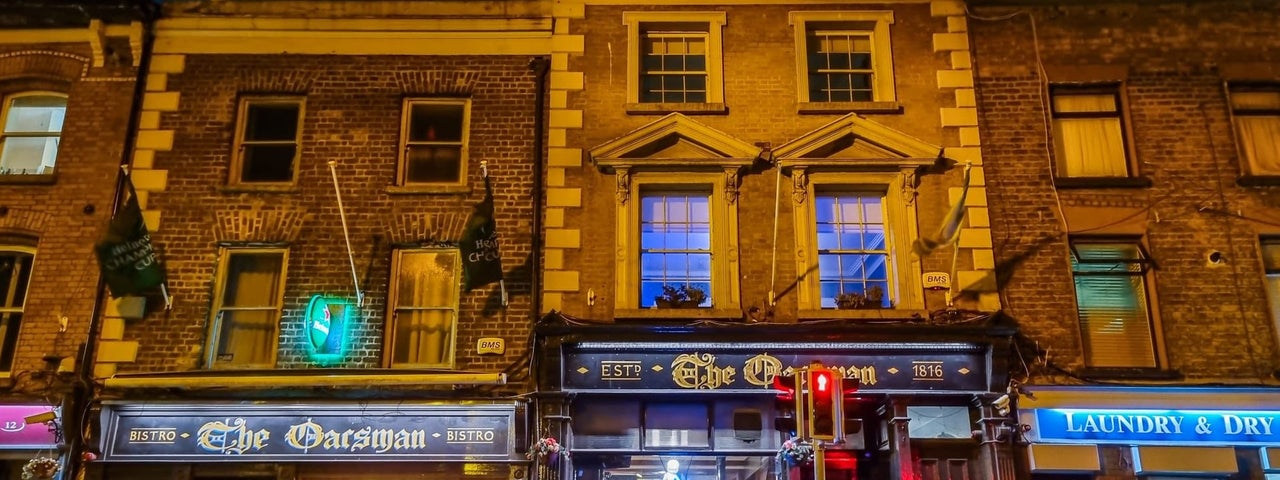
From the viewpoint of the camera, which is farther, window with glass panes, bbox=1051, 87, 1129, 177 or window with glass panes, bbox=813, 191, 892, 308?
window with glass panes, bbox=1051, 87, 1129, 177

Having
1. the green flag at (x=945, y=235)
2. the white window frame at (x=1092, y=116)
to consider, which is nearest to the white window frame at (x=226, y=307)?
the green flag at (x=945, y=235)

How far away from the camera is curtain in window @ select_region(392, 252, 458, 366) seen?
41.8ft

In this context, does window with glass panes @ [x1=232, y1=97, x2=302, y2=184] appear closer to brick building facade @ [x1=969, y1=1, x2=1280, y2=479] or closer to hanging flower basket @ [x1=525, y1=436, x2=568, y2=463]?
hanging flower basket @ [x1=525, y1=436, x2=568, y2=463]

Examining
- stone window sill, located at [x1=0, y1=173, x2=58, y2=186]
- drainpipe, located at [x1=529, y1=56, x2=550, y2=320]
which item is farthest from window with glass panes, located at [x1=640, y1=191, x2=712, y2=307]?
stone window sill, located at [x1=0, y1=173, x2=58, y2=186]

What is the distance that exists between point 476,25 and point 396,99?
1.70 meters

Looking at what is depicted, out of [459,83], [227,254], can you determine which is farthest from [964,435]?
[227,254]

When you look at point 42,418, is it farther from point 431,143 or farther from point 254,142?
point 431,143

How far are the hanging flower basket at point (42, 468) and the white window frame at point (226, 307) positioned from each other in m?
2.15

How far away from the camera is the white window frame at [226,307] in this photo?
12.7m

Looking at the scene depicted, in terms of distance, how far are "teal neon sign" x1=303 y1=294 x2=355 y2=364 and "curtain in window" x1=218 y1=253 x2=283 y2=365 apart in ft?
2.45

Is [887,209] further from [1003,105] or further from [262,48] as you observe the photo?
[262,48]

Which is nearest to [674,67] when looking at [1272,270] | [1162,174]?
[1162,174]

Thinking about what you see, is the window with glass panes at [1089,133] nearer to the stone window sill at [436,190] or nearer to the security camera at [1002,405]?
the security camera at [1002,405]

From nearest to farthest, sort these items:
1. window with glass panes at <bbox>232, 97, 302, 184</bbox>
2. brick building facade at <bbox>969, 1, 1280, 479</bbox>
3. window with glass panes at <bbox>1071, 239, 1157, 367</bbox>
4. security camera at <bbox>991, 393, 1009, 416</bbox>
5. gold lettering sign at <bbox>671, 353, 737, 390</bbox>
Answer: security camera at <bbox>991, 393, 1009, 416</bbox> → brick building facade at <bbox>969, 1, 1280, 479</bbox> → gold lettering sign at <bbox>671, 353, 737, 390</bbox> → window with glass panes at <bbox>1071, 239, 1157, 367</bbox> → window with glass panes at <bbox>232, 97, 302, 184</bbox>
